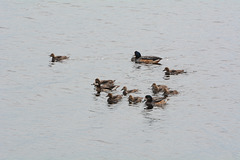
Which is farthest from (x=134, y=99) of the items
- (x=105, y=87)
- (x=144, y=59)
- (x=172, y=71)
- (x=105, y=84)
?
(x=144, y=59)

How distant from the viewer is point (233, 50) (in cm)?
4291

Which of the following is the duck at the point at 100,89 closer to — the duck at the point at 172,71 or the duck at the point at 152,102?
the duck at the point at 152,102

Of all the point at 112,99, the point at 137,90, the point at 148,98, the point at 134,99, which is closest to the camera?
the point at 148,98

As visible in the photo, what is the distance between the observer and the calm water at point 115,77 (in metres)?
24.3

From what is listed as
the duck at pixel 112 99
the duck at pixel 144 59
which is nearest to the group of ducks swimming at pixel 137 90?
the duck at pixel 112 99

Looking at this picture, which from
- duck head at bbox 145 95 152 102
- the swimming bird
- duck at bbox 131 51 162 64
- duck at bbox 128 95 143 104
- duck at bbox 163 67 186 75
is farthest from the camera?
duck at bbox 131 51 162 64

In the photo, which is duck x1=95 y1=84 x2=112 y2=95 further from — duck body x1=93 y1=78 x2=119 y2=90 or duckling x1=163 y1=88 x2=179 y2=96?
duckling x1=163 y1=88 x2=179 y2=96

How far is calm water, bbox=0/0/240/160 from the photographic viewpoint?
24.3 metres

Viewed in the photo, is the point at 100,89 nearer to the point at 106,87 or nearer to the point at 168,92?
the point at 106,87

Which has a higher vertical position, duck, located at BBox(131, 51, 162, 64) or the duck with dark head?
duck, located at BBox(131, 51, 162, 64)

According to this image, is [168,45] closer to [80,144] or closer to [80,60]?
[80,60]

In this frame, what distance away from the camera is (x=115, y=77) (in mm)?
35031

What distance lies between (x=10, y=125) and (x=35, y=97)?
445 cm

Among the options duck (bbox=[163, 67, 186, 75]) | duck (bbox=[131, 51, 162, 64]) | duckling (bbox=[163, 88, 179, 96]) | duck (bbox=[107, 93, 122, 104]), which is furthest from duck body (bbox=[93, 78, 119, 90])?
duck (bbox=[131, 51, 162, 64])
